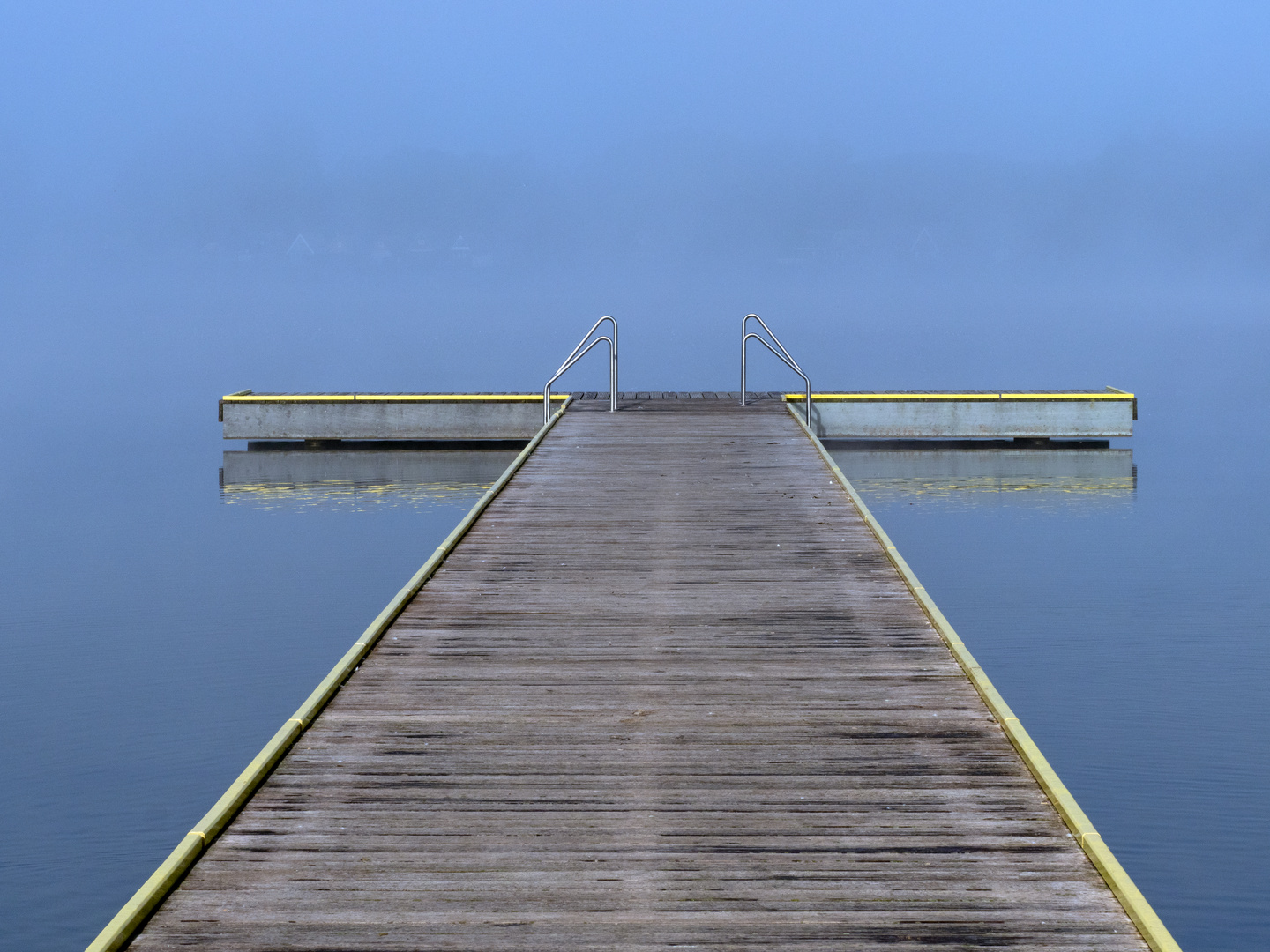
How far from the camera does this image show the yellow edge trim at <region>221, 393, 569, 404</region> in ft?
56.4

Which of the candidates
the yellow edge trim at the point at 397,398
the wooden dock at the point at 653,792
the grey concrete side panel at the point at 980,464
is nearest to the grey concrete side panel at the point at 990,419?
the grey concrete side panel at the point at 980,464

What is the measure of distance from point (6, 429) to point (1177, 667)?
21.6 m

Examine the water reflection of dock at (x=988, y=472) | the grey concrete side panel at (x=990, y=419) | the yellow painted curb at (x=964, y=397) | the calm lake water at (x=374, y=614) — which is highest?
the yellow painted curb at (x=964, y=397)

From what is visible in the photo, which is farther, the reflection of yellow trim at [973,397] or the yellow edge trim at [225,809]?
the reflection of yellow trim at [973,397]

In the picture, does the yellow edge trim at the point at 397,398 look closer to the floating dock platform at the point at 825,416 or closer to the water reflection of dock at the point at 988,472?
the floating dock platform at the point at 825,416

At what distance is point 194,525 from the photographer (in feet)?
48.6

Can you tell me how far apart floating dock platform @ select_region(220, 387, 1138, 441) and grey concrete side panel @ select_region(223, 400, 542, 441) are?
0.04ft

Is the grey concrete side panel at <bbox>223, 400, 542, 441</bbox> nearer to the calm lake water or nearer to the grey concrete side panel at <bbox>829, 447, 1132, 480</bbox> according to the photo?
the calm lake water

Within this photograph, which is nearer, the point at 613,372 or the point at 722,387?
the point at 613,372

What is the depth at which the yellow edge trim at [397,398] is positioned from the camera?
17.2 meters

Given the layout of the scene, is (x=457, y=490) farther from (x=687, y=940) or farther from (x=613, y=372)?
(x=687, y=940)

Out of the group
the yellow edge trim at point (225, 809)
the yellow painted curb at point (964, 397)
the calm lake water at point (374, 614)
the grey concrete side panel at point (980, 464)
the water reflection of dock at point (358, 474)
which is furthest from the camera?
the yellow painted curb at point (964, 397)

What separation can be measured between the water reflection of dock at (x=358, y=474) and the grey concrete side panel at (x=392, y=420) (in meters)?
0.31

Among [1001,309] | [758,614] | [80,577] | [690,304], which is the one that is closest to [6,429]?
[80,577]
